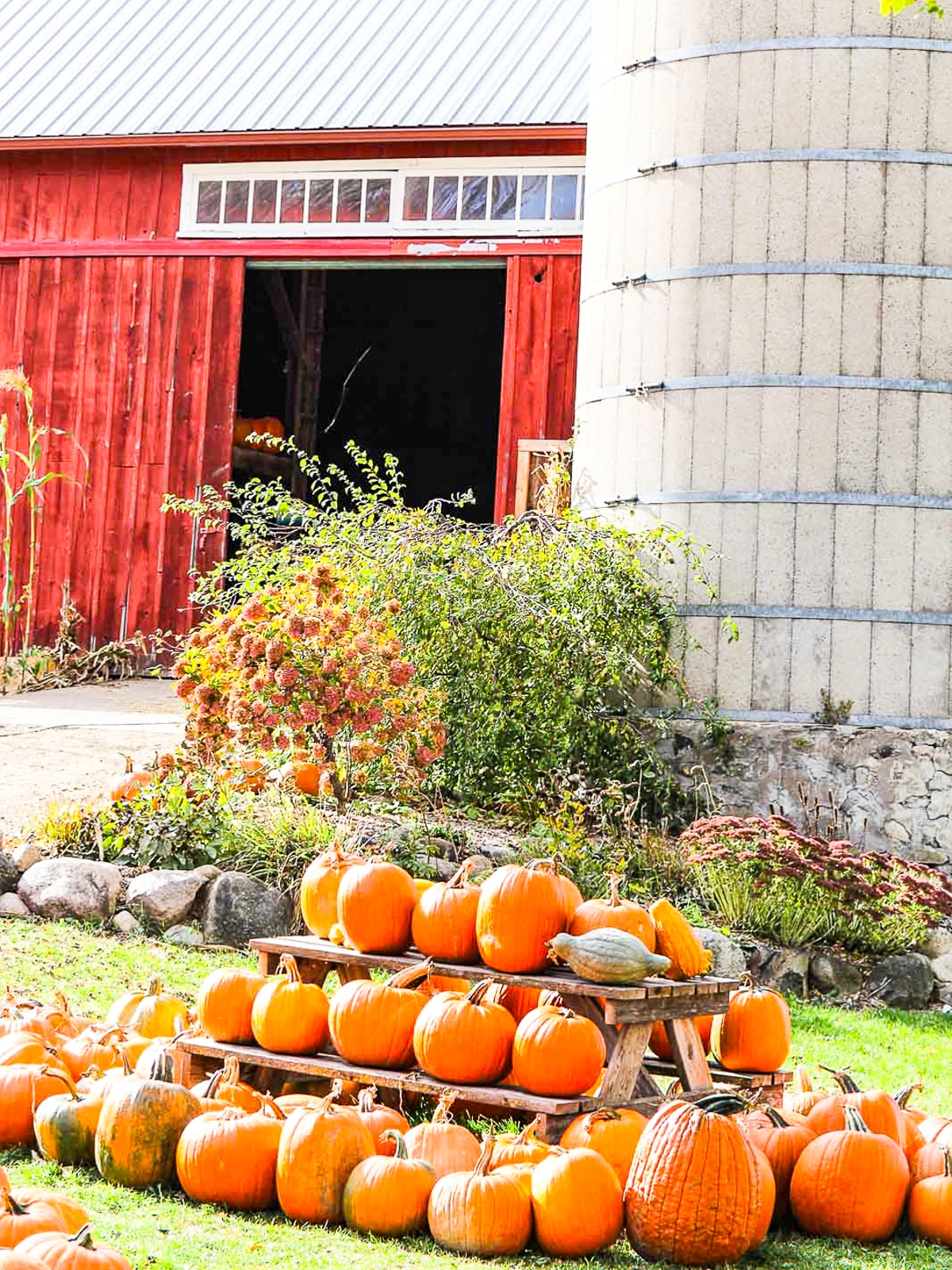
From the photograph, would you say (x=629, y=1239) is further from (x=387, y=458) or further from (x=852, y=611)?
(x=387, y=458)

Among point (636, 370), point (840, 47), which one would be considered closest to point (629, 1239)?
point (636, 370)

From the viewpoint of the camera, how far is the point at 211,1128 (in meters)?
4.03

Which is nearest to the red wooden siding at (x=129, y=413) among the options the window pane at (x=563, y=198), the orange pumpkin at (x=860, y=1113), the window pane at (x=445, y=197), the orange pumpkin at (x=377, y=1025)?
the window pane at (x=445, y=197)

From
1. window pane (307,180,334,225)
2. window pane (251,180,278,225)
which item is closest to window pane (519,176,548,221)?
window pane (307,180,334,225)

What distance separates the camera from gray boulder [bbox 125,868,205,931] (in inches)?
279

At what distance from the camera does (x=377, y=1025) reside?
442 centimetres

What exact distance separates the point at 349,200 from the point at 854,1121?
34.4 ft

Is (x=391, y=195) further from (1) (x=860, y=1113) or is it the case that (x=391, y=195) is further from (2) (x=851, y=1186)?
(2) (x=851, y=1186)

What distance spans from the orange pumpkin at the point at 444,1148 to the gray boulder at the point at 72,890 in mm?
3361

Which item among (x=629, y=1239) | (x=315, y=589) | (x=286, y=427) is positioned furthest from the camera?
(x=286, y=427)

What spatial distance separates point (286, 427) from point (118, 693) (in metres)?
5.82

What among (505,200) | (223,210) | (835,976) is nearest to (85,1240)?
(835,976)

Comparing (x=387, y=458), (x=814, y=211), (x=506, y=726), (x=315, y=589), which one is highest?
(x=814, y=211)

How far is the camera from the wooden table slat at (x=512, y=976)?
430 cm
